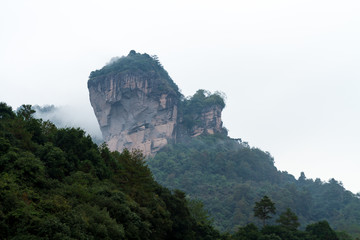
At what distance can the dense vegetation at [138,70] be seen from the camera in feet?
320

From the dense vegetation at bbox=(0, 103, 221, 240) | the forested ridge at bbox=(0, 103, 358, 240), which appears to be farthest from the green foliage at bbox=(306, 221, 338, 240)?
the dense vegetation at bbox=(0, 103, 221, 240)

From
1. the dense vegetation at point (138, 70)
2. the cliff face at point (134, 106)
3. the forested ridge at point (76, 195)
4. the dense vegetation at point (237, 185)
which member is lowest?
the forested ridge at point (76, 195)

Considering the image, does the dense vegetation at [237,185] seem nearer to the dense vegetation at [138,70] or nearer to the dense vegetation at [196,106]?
the dense vegetation at [196,106]

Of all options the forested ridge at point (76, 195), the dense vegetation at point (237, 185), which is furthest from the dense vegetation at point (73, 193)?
the dense vegetation at point (237, 185)

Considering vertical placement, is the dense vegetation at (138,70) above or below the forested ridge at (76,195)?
above

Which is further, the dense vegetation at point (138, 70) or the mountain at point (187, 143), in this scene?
the dense vegetation at point (138, 70)

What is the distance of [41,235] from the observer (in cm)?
1533

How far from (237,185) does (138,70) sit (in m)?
36.5

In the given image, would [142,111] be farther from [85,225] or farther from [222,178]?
[85,225]

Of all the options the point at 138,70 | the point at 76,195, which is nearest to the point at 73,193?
the point at 76,195

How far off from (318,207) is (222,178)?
20.7 metres

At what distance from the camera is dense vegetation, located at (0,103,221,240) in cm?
1627

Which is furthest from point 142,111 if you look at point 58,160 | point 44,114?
point 58,160

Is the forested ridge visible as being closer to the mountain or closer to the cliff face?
the mountain
